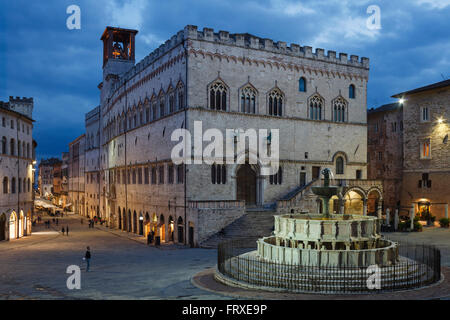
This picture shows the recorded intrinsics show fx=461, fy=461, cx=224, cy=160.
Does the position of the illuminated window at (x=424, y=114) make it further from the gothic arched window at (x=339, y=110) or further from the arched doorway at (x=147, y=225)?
the arched doorway at (x=147, y=225)

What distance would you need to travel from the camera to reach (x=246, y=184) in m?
39.2

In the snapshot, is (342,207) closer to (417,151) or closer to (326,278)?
(417,151)

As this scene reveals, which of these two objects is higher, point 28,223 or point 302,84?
point 302,84

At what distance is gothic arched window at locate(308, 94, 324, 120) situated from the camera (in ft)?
141

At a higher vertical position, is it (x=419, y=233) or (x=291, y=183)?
(x=291, y=183)

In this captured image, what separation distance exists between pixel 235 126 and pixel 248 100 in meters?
2.83

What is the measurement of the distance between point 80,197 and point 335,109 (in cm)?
5380

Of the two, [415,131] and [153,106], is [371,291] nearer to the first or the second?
[153,106]

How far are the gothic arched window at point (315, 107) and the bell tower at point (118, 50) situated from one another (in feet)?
89.9

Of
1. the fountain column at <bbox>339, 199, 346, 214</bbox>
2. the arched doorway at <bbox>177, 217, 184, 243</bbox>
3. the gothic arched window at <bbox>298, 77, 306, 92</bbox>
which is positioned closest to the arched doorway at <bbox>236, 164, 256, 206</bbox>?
the arched doorway at <bbox>177, 217, 184, 243</bbox>

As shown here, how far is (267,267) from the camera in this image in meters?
19.0

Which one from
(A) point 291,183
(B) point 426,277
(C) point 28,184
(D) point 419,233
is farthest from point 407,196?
(C) point 28,184

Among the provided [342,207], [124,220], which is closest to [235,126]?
[342,207]
